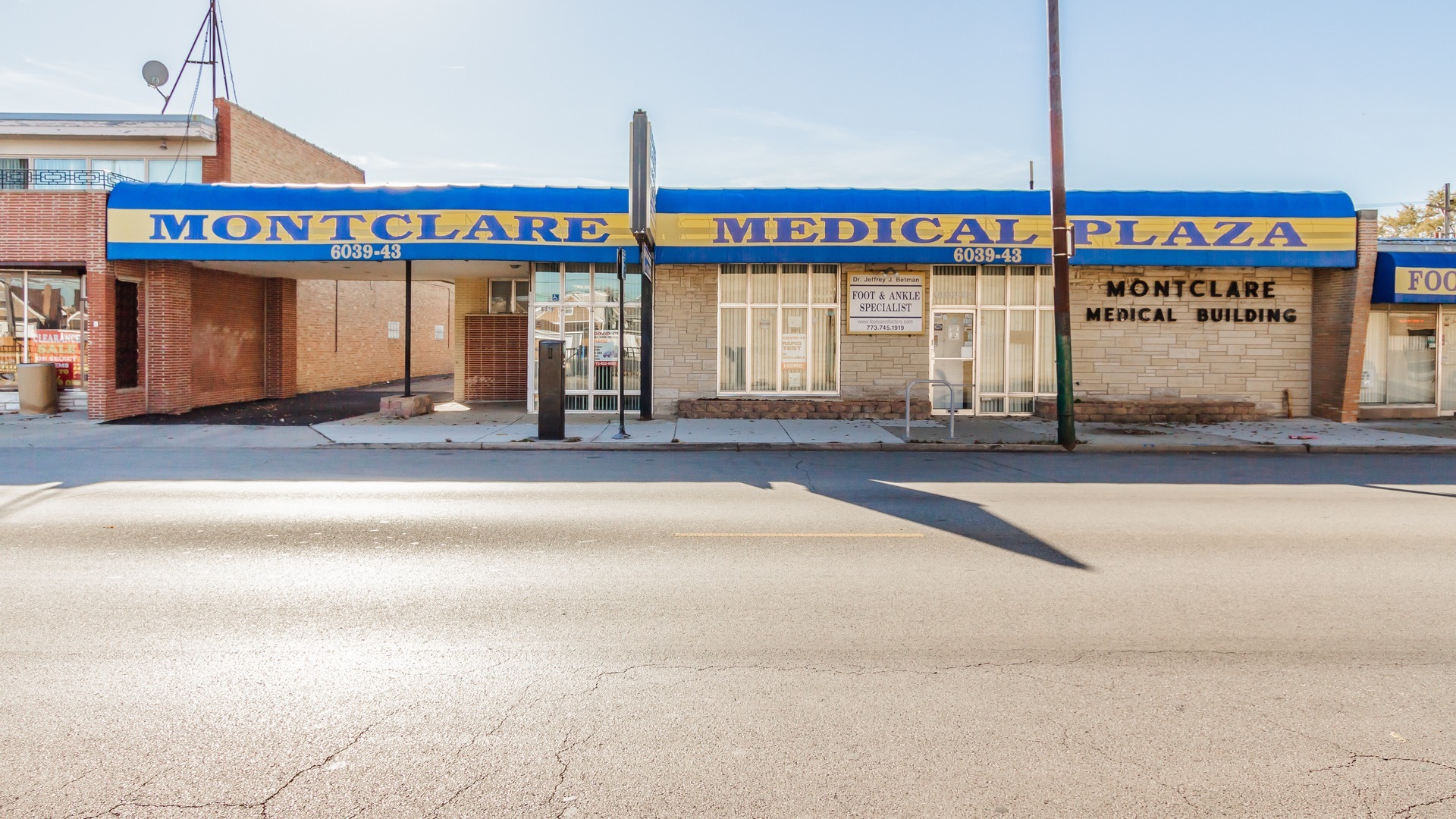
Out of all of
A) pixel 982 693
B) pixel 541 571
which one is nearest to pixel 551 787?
pixel 982 693

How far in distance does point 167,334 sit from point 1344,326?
2354cm

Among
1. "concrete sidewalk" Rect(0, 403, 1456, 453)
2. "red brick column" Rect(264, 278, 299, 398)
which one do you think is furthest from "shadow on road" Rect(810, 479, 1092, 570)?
"red brick column" Rect(264, 278, 299, 398)

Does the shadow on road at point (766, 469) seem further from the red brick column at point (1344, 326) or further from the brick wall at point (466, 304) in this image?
the brick wall at point (466, 304)

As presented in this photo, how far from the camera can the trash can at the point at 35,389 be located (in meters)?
18.2

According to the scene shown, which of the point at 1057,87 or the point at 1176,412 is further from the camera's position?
the point at 1176,412

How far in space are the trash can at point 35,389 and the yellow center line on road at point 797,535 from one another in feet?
55.4

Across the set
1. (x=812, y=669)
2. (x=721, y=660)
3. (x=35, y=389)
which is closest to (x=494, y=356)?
(x=35, y=389)

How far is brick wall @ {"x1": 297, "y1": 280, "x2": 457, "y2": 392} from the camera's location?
26.3 m

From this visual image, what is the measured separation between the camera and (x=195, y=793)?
10.6 ft

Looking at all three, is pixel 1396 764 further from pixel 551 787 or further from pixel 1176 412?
pixel 1176 412

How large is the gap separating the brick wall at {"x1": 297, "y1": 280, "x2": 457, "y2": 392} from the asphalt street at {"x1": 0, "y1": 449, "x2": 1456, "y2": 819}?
55.3 ft

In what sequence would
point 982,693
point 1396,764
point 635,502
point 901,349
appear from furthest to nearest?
point 901,349, point 635,502, point 982,693, point 1396,764

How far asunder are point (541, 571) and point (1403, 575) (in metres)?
5.83

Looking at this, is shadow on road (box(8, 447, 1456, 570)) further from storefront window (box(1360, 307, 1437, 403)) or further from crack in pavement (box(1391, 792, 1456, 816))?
storefront window (box(1360, 307, 1437, 403))
